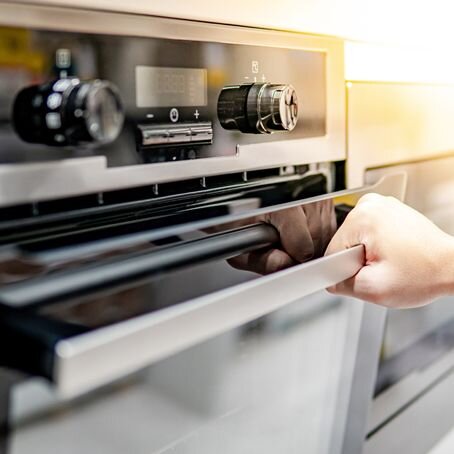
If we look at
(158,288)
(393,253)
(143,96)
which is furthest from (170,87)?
(393,253)

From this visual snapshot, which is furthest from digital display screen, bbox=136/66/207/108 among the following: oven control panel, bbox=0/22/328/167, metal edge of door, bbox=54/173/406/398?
metal edge of door, bbox=54/173/406/398

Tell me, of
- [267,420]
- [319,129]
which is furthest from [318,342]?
[319,129]

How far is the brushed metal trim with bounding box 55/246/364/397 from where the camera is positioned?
1.03 ft

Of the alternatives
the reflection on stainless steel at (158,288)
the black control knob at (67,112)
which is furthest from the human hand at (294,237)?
the black control knob at (67,112)

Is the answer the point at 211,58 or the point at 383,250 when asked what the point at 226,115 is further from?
the point at 383,250

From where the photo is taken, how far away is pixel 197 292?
403 millimetres

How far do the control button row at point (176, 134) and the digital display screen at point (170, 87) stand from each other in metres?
0.01

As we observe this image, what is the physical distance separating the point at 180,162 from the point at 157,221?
0.14 feet

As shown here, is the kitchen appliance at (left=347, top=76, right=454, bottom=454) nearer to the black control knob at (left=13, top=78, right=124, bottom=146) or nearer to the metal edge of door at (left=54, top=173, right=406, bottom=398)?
the metal edge of door at (left=54, top=173, right=406, bottom=398)

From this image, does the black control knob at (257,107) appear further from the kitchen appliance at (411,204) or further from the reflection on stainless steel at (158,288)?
the kitchen appliance at (411,204)

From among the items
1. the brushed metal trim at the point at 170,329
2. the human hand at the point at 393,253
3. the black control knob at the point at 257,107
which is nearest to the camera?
the brushed metal trim at the point at 170,329

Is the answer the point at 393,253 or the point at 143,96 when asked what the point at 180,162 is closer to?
the point at 143,96

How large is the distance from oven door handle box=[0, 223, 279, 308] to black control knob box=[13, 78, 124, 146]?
Answer: 0.07m

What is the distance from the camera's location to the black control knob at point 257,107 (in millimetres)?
449
